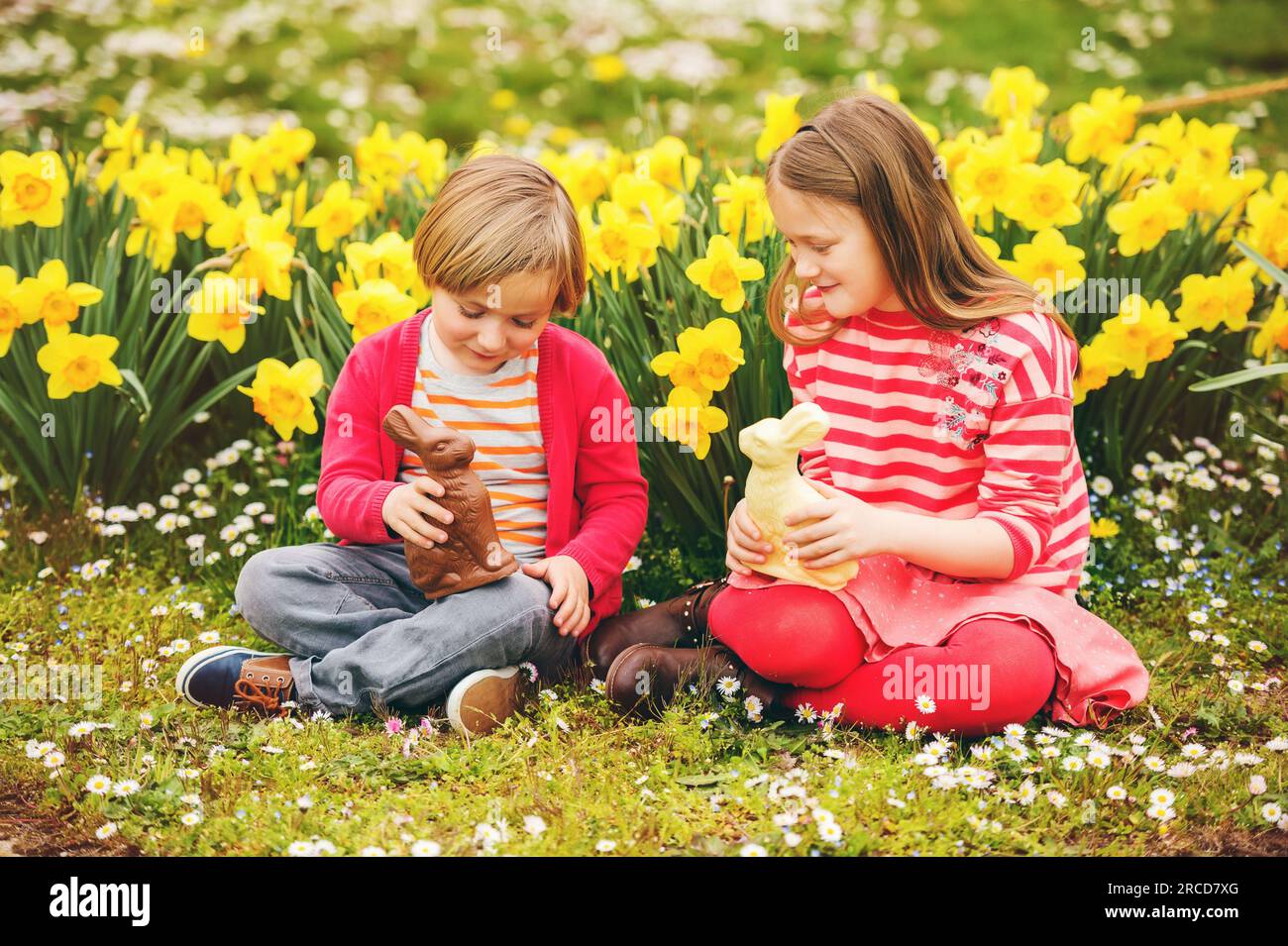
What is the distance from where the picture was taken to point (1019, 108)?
3.23 m

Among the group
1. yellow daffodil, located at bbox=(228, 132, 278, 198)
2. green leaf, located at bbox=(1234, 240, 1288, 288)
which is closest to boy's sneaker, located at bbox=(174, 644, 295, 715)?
yellow daffodil, located at bbox=(228, 132, 278, 198)

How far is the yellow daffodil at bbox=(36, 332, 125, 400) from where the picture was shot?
263 cm

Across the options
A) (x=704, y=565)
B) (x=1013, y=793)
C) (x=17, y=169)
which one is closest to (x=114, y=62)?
(x=17, y=169)

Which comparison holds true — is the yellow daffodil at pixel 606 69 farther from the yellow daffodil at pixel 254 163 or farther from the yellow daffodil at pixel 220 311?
the yellow daffodil at pixel 220 311

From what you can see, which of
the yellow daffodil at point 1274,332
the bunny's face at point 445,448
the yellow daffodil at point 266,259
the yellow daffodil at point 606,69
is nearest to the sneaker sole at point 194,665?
the bunny's face at point 445,448

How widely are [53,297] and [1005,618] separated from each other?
201cm

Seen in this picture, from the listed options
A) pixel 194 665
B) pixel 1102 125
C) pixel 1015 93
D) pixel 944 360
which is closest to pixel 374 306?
pixel 194 665

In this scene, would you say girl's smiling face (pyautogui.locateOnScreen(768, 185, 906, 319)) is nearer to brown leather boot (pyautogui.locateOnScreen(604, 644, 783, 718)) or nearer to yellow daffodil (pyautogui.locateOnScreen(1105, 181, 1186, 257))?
brown leather boot (pyautogui.locateOnScreen(604, 644, 783, 718))

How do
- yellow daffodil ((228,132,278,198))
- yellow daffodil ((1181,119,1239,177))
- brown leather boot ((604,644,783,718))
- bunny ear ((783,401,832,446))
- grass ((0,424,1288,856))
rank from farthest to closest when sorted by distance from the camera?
yellow daffodil ((228,132,278,198))
yellow daffodil ((1181,119,1239,177))
brown leather boot ((604,644,783,718))
bunny ear ((783,401,832,446))
grass ((0,424,1288,856))

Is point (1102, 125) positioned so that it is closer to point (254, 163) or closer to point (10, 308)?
point (254, 163)

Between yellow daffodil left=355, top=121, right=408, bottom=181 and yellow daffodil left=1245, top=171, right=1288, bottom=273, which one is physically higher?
yellow daffodil left=355, top=121, right=408, bottom=181

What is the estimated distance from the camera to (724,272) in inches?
96.0

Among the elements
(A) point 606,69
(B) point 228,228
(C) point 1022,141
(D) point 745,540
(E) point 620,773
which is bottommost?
(E) point 620,773

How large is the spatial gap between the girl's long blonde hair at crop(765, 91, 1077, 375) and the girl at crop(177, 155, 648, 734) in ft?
1.45
